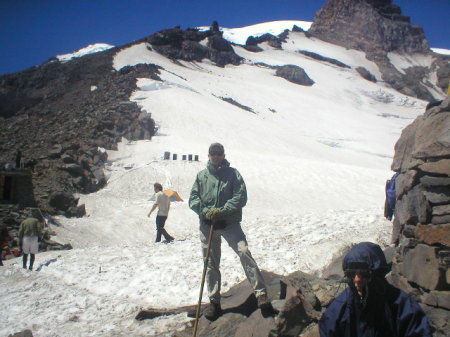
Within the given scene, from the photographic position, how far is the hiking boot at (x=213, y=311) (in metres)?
4.94

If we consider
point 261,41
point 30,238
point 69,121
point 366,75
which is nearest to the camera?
point 30,238

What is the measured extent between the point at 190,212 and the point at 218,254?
367 inches

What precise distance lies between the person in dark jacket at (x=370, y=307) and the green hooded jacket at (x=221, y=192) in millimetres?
2377

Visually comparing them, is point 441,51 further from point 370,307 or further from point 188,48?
point 370,307

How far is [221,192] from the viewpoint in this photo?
514cm

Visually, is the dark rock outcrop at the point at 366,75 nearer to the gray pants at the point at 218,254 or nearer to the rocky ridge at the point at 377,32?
the rocky ridge at the point at 377,32

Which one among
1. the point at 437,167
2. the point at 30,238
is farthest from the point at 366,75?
the point at 437,167

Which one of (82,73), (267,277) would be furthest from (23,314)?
(82,73)

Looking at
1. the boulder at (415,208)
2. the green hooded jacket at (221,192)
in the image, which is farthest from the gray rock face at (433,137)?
the green hooded jacket at (221,192)

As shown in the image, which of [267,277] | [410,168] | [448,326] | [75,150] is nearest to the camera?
[448,326]

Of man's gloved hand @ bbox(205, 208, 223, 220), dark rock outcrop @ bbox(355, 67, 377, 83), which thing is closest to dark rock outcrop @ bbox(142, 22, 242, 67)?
dark rock outcrop @ bbox(355, 67, 377, 83)

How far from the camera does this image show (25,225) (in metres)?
8.90

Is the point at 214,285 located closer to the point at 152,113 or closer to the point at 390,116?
the point at 152,113

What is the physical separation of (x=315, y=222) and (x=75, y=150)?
13682 mm
